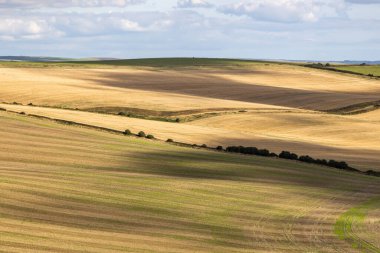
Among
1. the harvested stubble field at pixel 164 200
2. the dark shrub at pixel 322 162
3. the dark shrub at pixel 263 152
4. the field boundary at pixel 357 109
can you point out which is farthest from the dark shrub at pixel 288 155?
the field boundary at pixel 357 109

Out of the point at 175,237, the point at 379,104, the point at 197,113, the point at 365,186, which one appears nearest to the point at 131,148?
the point at 365,186

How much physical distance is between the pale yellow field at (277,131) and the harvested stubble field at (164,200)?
6.82 metres

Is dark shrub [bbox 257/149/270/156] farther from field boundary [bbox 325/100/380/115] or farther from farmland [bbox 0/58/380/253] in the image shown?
field boundary [bbox 325/100/380/115]

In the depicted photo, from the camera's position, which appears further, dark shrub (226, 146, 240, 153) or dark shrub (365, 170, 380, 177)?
dark shrub (226, 146, 240, 153)

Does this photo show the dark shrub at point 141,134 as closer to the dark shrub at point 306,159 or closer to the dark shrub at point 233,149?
the dark shrub at point 233,149

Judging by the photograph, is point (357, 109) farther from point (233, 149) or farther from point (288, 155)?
point (233, 149)

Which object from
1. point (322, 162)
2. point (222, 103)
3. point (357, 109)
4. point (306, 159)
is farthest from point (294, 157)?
point (357, 109)

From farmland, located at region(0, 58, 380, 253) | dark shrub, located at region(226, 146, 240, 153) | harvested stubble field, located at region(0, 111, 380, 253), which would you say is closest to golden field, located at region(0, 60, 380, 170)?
farmland, located at region(0, 58, 380, 253)

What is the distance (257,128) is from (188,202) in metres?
37.1

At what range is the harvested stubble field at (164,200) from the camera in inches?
922

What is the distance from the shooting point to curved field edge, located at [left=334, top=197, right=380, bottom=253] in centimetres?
2495

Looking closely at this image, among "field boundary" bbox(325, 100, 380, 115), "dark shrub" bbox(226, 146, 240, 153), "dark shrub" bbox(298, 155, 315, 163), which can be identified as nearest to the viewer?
"dark shrub" bbox(298, 155, 315, 163)

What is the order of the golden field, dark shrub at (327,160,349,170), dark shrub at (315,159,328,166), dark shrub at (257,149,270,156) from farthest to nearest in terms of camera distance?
the golden field → dark shrub at (257,149,270,156) → dark shrub at (315,159,328,166) → dark shrub at (327,160,349,170)

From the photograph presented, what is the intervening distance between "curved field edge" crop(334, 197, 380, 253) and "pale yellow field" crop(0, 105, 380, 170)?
1281 centimetres
